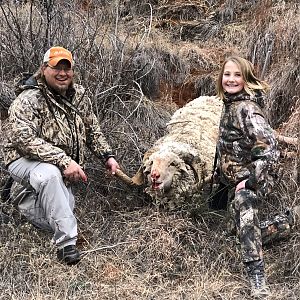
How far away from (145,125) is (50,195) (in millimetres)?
2436

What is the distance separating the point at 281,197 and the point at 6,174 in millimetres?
2390

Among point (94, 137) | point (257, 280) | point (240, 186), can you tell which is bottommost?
point (257, 280)

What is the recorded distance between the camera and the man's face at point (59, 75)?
453 cm

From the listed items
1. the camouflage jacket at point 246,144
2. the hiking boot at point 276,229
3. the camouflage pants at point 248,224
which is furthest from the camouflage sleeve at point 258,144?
the hiking boot at point 276,229

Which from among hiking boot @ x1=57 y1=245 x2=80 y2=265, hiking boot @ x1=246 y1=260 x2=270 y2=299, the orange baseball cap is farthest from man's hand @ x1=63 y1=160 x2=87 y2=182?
hiking boot @ x1=246 y1=260 x2=270 y2=299

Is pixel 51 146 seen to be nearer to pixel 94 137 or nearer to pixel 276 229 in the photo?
pixel 94 137

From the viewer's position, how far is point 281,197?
4938mm

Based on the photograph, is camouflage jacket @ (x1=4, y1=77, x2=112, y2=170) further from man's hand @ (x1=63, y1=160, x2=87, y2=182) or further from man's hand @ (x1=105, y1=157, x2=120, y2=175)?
man's hand @ (x1=105, y1=157, x2=120, y2=175)

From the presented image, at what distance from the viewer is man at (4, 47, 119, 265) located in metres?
4.31

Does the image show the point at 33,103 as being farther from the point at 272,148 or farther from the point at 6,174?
the point at 272,148

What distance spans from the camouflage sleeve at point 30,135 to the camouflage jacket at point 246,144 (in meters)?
1.21

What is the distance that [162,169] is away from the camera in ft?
16.0

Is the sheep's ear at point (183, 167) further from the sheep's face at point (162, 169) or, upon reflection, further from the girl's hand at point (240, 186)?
the girl's hand at point (240, 186)

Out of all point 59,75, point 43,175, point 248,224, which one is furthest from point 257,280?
point 59,75
